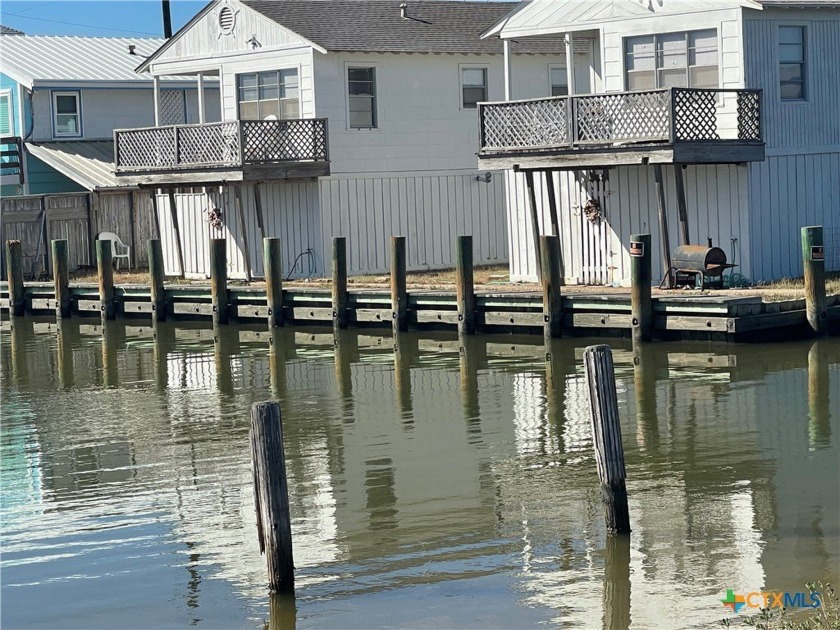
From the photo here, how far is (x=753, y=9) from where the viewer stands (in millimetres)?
27203

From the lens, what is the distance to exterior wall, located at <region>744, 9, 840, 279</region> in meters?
27.7

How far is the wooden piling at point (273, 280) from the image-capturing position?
2920 cm

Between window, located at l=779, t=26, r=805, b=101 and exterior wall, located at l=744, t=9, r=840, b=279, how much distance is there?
12 centimetres

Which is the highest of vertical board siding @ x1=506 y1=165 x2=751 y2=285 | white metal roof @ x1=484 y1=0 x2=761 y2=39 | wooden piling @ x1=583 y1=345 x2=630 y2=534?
white metal roof @ x1=484 y1=0 x2=761 y2=39

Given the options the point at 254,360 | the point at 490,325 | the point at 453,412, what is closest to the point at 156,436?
the point at 453,412

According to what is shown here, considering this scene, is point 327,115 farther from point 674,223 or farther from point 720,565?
point 720,565

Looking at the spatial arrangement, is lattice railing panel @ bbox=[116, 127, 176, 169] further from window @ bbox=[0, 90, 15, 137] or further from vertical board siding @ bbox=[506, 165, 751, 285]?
window @ bbox=[0, 90, 15, 137]

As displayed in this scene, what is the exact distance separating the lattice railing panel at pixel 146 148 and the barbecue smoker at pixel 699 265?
13616 mm

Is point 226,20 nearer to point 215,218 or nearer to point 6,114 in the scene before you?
point 215,218

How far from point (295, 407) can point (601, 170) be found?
10748mm

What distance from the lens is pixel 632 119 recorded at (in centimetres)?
2703

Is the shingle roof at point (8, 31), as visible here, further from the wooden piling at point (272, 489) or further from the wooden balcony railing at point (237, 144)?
the wooden piling at point (272, 489)

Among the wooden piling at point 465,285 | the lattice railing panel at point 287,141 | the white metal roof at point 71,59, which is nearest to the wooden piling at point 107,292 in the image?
the lattice railing panel at point 287,141

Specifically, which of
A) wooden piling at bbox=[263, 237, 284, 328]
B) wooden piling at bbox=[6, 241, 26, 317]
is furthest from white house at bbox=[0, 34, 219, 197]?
wooden piling at bbox=[263, 237, 284, 328]
